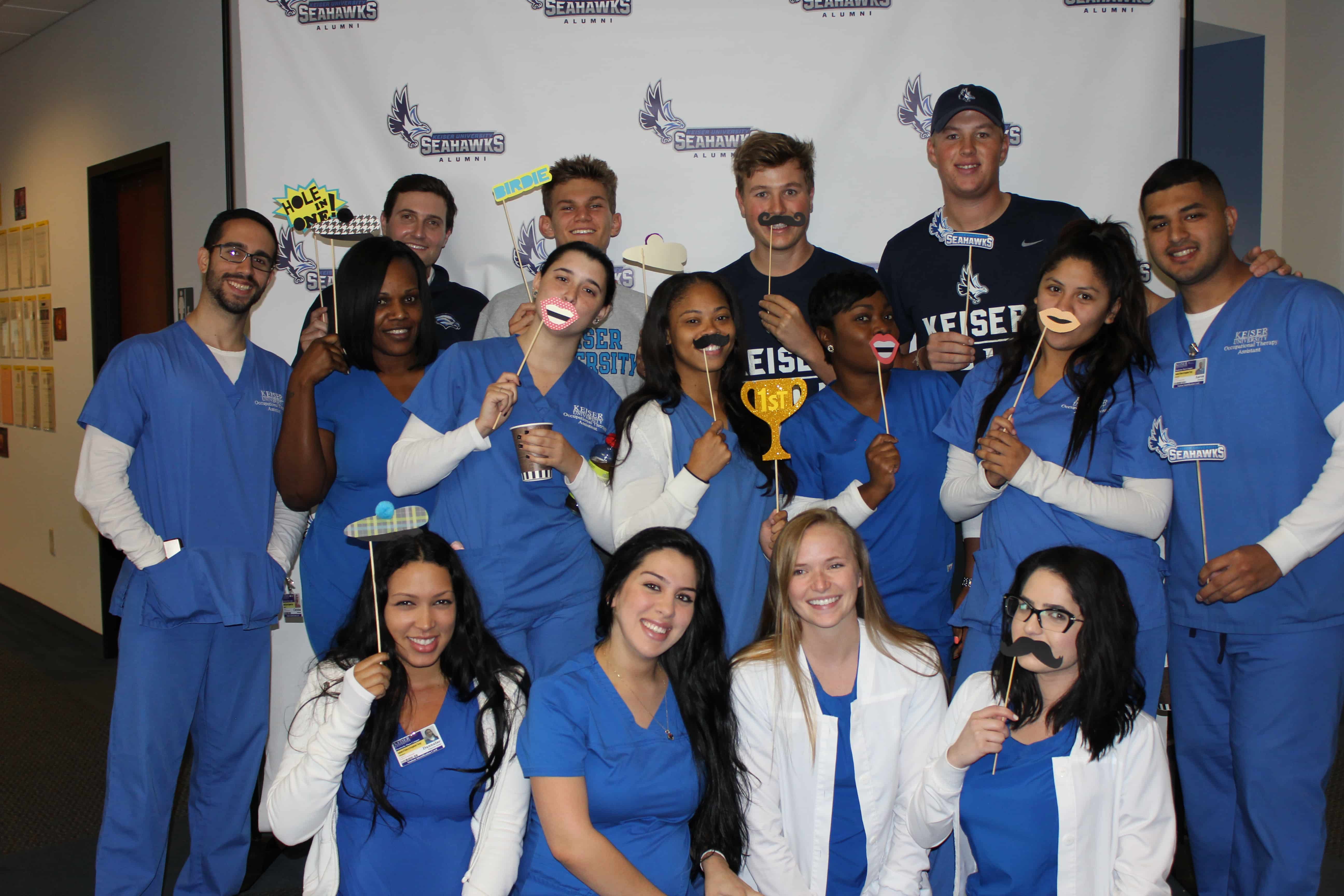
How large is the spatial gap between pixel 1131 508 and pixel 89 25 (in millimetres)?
5212

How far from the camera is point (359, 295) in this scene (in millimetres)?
2412

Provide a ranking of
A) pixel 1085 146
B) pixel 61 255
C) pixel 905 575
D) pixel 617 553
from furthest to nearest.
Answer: pixel 61 255 < pixel 1085 146 < pixel 905 575 < pixel 617 553

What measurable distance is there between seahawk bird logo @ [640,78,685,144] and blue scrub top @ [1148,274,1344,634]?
1705mm

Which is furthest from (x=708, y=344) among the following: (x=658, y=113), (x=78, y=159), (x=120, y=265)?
(x=78, y=159)

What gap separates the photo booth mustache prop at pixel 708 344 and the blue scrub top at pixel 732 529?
0.08 metres

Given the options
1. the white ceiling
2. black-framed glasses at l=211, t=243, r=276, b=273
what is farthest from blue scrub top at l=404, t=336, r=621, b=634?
the white ceiling

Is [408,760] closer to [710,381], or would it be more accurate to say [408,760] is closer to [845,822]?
[845,822]

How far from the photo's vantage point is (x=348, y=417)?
2406 millimetres

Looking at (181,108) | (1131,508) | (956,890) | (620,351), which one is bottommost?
(956,890)

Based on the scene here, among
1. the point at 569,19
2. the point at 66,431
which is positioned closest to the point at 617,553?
the point at 569,19

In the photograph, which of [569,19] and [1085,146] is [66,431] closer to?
[569,19]

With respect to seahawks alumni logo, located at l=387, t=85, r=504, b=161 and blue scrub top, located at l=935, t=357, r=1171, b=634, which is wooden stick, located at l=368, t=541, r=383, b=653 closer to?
blue scrub top, located at l=935, t=357, r=1171, b=634

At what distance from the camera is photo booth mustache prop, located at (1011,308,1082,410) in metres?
2.03

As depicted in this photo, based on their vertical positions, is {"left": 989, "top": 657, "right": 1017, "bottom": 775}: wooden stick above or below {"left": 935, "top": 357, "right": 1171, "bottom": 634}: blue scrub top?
below
